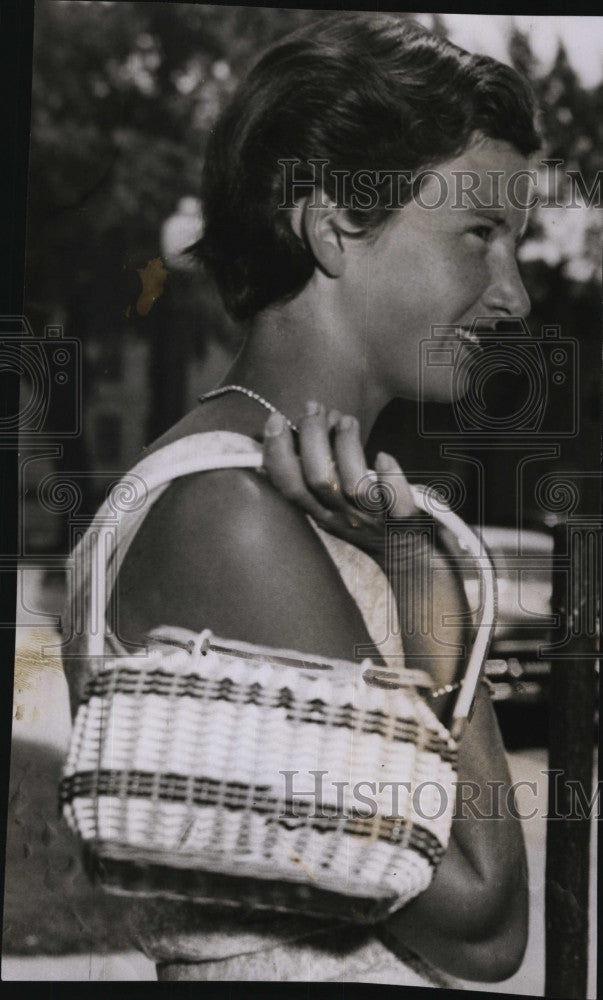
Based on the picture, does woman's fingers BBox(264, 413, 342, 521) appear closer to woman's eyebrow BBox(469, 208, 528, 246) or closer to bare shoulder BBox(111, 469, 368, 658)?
bare shoulder BBox(111, 469, 368, 658)

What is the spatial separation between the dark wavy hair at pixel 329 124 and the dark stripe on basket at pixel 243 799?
46.8 inches

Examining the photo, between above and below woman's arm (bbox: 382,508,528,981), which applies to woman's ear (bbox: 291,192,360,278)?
above

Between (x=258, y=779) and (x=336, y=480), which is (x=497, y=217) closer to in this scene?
(x=336, y=480)

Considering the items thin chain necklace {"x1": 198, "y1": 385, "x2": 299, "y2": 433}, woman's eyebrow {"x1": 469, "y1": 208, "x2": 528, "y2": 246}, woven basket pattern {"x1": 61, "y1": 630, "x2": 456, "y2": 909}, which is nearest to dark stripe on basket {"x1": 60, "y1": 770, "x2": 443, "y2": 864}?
woven basket pattern {"x1": 61, "y1": 630, "x2": 456, "y2": 909}

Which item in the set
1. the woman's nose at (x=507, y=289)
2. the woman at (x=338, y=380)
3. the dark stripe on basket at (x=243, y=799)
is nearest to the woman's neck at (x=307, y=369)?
the woman at (x=338, y=380)

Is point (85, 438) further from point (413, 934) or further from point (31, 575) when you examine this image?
point (413, 934)

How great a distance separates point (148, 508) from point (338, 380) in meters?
0.59

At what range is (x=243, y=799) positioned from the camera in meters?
2.58

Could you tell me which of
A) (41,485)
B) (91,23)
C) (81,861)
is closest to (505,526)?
(41,485)

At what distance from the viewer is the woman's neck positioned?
2.73 meters

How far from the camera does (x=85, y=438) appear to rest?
8.99ft

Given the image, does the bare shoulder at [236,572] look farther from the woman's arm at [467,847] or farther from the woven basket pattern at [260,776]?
the woman's arm at [467,847]

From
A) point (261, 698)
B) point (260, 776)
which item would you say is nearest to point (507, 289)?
point (261, 698)

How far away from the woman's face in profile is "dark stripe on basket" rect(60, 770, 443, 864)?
1.07 meters
